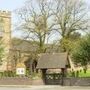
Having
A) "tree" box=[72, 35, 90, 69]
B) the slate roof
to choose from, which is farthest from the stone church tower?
"tree" box=[72, 35, 90, 69]

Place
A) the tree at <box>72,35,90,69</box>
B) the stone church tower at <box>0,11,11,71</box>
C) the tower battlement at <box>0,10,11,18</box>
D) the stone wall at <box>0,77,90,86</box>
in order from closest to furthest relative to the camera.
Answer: the stone wall at <box>0,77,90,86</box> → the tree at <box>72,35,90,69</box> → the stone church tower at <box>0,11,11,71</box> → the tower battlement at <box>0,10,11,18</box>

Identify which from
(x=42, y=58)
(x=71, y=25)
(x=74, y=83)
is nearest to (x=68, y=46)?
(x=71, y=25)

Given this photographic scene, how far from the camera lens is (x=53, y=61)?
223 feet

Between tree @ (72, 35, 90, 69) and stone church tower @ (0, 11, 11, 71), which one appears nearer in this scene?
tree @ (72, 35, 90, 69)

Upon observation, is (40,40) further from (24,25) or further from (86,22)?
(86,22)

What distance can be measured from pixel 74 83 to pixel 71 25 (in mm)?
29054

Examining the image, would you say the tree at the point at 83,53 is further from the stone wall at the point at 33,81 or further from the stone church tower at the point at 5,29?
the stone church tower at the point at 5,29

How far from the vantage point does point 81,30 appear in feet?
300

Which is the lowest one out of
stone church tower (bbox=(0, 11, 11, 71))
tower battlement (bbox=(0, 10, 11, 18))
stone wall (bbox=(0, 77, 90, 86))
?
stone wall (bbox=(0, 77, 90, 86))

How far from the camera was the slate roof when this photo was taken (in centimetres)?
6625

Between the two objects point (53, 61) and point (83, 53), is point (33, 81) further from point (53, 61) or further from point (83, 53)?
point (83, 53)

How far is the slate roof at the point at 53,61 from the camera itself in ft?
217

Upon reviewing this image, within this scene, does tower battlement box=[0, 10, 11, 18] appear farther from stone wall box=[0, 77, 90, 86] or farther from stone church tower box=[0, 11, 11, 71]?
stone wall box=[0, 77, 90, 86]

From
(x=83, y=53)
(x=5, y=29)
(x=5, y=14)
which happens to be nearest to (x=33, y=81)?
(x=83, y=53)
